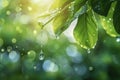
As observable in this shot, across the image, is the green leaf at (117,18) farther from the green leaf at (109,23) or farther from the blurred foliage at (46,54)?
the blurred foliage at (46,54)

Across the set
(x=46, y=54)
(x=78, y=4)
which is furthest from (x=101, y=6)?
(x=46, y=54)

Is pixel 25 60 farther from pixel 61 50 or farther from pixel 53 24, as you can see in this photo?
pixel 53 24

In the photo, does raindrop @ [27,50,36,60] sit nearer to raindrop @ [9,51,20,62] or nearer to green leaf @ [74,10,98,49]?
raindrop @ [9,51,20,62]

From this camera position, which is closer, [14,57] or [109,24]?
[109,24]

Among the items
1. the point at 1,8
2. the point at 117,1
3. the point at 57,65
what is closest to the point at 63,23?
the point at 117,1

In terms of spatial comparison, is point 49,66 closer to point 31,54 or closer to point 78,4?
point 31,54


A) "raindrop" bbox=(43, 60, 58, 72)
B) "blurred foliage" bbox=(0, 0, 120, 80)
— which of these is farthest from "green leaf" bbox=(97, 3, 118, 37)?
"raindrop" bbox=(43, 60, 58, 72)

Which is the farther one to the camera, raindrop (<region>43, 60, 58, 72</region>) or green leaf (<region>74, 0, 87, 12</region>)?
raindrop (<region>43, 60, 58, 72</region>)
